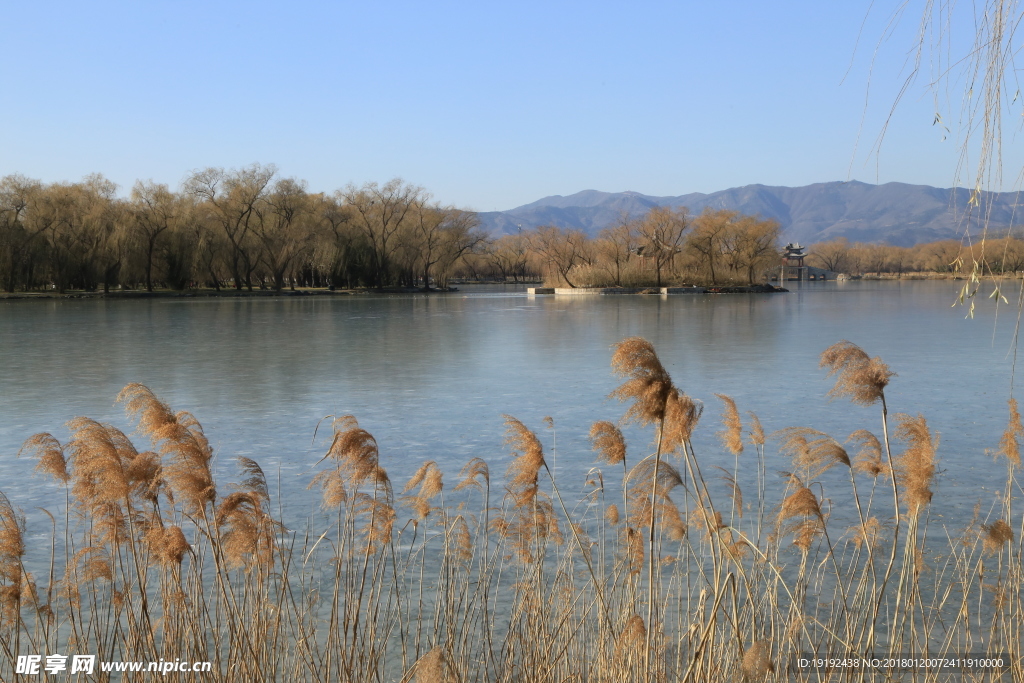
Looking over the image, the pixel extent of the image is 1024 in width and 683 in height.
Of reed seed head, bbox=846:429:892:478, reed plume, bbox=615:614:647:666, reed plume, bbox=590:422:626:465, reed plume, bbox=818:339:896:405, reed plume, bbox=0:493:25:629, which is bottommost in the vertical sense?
reed plume, bbox=615:614:647:666

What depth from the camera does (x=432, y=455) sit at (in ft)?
28.2

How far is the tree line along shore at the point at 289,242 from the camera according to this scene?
178 ft

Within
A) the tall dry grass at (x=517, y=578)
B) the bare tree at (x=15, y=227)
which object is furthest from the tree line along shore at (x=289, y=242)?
the tall dry grass at (x=517, y=578)

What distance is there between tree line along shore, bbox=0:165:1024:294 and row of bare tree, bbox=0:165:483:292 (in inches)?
3.6

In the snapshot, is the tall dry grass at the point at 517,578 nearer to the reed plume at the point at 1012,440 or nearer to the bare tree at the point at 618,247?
the reed plume at the point at 1012,440

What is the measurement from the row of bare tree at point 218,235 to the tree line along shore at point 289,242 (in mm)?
92

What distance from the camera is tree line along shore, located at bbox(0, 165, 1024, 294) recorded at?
5416 centimetres

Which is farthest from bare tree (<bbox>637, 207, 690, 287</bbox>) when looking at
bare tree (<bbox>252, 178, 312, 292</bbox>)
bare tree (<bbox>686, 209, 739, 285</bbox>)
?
bare tree (<bbox>252, 178, 312, 292</bbox>)

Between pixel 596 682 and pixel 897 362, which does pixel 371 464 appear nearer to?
pixel 596 682

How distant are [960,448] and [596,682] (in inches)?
255

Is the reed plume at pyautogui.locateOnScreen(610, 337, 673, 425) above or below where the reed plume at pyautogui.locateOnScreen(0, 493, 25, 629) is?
above

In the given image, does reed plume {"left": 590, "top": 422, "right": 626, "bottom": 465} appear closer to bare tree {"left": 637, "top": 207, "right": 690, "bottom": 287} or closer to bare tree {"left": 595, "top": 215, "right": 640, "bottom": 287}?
bare tree {"left": 595, "top": 215, "right": 640, "bottom": 287}

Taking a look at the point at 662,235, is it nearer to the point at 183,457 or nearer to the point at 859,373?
the point at 859,373

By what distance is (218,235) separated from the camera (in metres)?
60.5
